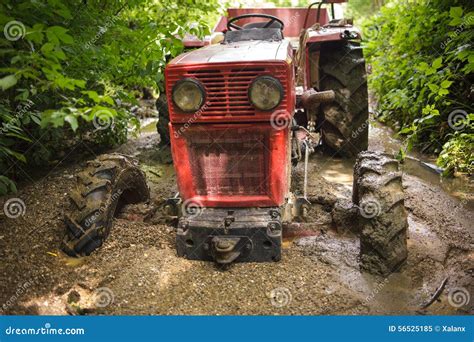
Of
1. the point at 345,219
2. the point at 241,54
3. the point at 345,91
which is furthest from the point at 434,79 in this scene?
the point at 241,54

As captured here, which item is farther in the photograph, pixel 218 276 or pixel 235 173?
pixel 235 173

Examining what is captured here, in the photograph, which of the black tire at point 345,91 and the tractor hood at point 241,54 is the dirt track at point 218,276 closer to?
the tractor hood at point 241,54

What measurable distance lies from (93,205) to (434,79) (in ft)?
13.8

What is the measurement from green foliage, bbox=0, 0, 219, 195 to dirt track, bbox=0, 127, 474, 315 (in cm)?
63

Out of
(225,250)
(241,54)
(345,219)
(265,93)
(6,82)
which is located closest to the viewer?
(6,82)

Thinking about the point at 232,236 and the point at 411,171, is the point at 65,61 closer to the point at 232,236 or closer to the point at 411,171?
the point at 232,236

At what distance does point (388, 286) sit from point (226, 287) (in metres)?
1.08

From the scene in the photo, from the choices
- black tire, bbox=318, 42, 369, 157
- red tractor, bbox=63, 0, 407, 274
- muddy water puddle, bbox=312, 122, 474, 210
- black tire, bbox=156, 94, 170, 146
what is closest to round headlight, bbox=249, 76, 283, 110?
red tractor, bbox=63, 0, 407, 274

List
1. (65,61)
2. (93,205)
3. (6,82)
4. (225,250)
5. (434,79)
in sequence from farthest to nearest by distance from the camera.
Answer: (434,79) < (65,61) < (93,205) < (225,250) < (6,82)

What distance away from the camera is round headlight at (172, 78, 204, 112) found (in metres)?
2.86

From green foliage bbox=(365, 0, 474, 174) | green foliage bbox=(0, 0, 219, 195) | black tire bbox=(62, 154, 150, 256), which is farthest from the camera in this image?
green foliage bbox=(365, 0, 474, 174)

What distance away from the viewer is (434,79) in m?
5.16

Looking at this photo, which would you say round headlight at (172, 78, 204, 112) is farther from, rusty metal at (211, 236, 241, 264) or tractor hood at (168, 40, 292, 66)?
rusty metal at (211, 236, 241, 264)

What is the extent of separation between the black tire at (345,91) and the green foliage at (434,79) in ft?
1.78
